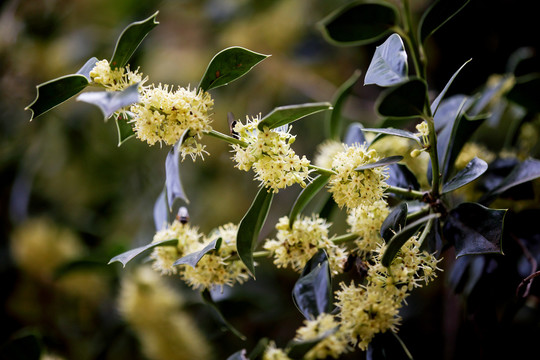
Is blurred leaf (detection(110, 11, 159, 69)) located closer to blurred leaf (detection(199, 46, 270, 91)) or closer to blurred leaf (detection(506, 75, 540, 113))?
blurred leaf (detection(199, 46, 270, 91))

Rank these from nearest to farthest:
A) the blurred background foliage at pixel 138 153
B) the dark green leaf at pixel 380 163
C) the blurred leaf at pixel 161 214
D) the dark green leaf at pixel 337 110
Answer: the dark green leaf at pixel 380 163 → the blurred leaf at pixel 161 214 → the dark green leaf at pixel 337 110 → the blurred background foliage at pixel 138 153

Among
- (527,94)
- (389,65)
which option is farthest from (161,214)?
(527,94)

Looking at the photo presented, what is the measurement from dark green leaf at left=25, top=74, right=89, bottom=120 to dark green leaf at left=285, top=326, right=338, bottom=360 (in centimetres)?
49

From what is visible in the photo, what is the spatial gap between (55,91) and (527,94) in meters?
0.99

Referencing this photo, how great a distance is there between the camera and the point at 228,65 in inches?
28.2

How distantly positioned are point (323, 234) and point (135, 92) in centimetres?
40

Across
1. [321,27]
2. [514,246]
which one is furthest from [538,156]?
[321,27]

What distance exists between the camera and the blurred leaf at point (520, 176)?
811 millimetres

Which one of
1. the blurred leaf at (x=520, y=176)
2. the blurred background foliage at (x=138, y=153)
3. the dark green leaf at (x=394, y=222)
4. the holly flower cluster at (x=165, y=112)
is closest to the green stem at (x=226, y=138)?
the holly flower cluster at (x=165, y=112)

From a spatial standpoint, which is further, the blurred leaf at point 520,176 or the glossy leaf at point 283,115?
the blurred leaf at point 520,176

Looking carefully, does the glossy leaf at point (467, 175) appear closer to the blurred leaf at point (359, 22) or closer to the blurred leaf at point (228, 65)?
the blurred leaf at point (359, 22)

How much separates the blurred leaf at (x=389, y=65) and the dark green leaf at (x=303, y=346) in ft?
1.16

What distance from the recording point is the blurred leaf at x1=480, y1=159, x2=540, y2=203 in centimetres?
81

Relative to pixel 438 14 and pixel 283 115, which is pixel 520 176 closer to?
pixel 438 14
